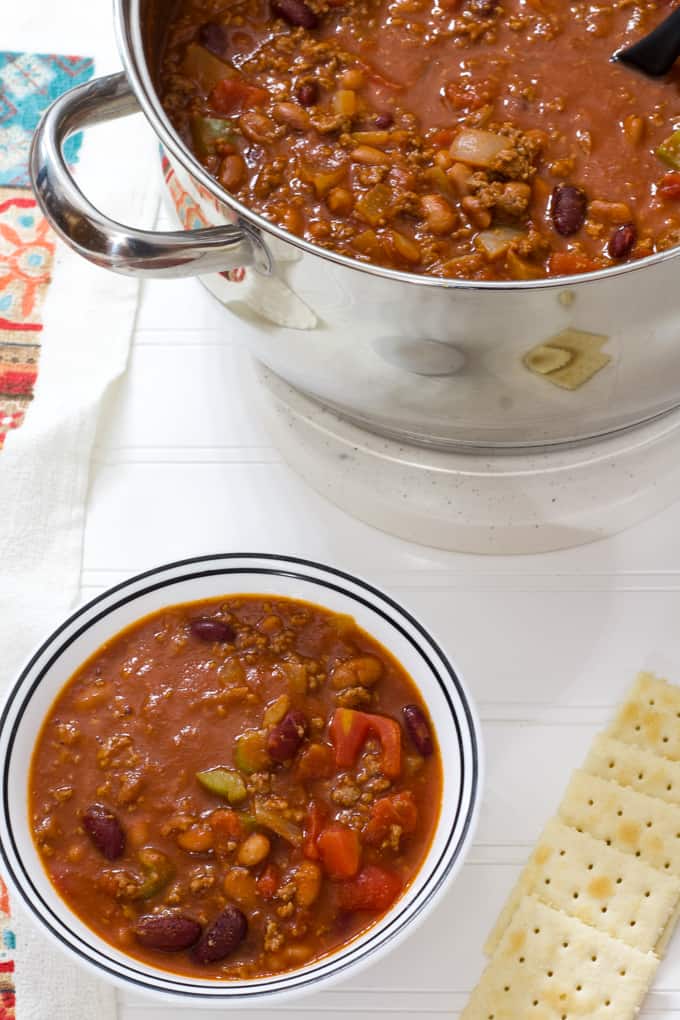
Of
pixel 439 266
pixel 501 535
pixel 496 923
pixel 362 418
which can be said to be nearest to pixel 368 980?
pixel 496 923

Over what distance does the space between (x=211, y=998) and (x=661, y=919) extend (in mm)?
662

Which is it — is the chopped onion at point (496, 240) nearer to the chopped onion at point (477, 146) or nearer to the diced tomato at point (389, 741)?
the chopped onion at point (477, 146)

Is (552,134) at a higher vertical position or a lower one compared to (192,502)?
higher

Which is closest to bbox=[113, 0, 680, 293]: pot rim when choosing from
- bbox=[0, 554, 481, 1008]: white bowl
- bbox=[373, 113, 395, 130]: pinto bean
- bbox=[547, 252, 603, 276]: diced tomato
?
bbox=[547, 252, 603, 276]: diced tomato

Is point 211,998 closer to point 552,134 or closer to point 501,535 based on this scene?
point 501,535

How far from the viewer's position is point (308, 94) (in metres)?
2.11

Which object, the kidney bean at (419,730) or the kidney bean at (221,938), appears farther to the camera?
the kidney bean at (419,730)

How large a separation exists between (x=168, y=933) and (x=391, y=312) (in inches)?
35.2

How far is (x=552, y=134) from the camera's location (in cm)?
206

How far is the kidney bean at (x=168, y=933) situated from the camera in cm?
176

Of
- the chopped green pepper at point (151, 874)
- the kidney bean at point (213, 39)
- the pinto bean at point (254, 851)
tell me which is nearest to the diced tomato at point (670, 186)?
the kidney bean at point (213, 39)

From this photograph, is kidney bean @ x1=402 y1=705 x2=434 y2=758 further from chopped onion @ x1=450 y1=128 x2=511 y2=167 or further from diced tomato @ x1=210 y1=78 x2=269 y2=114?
diced tomato @ x1=210 y1=78 x2=269 y2=114

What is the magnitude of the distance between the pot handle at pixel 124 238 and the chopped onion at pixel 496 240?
357mm

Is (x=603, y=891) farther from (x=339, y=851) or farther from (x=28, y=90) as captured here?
(x=28, y=90)
